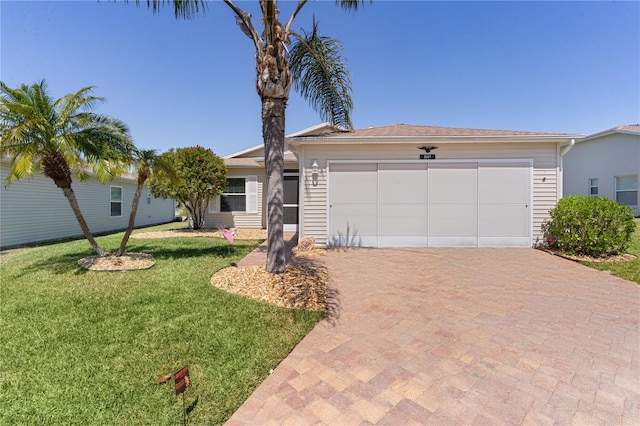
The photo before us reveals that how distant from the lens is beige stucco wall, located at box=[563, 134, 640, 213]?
14.4 m

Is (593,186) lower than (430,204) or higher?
higher

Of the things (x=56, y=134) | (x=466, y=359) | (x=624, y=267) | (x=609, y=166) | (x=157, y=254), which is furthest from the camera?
(x=609, y=166)

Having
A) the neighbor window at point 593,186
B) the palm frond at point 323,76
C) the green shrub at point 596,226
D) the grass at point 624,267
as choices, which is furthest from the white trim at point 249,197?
the neighbor window at point 593,186

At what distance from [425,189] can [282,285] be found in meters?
5.79

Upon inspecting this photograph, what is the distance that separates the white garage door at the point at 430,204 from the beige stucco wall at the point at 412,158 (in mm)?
242

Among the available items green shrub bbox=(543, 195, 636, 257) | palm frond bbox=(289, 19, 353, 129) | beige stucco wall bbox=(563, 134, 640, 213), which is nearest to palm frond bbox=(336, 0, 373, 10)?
palm frond bbox=(289, 19, 353, 129)

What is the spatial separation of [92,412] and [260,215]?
447 inches

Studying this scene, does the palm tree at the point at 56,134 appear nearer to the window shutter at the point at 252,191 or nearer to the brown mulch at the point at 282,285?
the brown mulch at the point at 282,285

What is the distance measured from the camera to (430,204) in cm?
832

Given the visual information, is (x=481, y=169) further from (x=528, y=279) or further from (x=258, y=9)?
(x=258, y=9)

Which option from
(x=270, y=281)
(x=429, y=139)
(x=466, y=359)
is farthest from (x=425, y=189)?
(x=466, y=359)

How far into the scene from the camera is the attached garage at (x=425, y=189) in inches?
317

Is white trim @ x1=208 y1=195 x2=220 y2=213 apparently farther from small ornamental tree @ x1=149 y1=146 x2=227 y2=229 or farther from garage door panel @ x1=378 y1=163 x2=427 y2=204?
garage door panel @ x1=378 y1=163 x2=427 y2=204

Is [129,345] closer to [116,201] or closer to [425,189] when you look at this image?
[425,189]
